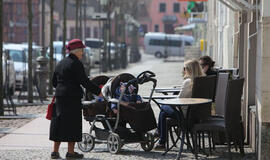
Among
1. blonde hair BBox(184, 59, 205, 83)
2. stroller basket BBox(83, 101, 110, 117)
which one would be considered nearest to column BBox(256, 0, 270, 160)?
A: blonde hair BBox(184, 59, 205, 83)

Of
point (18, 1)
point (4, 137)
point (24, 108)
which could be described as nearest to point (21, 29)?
point (18, 1)

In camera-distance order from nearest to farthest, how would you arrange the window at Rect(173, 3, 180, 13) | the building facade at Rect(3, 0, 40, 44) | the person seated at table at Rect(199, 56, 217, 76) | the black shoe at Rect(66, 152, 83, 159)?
the black shoe at Rect(66, 152, 83, 159)
the person seated at table at Rect(199, 56, 217, 76)
the building facade at Rect(3, 0, 40, 44)
the window at Rect(173, 3, 180, 13)

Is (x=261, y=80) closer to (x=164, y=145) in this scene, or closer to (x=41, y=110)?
(x=164, y=145)

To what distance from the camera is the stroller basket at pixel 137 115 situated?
10.1 m

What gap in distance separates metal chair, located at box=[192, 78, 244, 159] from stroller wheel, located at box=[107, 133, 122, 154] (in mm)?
1123

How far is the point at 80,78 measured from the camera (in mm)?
9750

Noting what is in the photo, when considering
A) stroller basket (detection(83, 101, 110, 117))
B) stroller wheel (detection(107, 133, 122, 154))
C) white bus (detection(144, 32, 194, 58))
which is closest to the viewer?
stroller wheel (detection(107, 133, 122, 154))

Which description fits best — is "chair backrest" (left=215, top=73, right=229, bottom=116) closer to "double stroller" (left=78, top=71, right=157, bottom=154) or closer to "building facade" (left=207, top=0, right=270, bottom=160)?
"building facade" (left=207, top=0, right=270, bottom=160)

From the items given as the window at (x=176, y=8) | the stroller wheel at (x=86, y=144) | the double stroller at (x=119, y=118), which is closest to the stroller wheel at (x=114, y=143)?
the double stroller at (x=119, y=118)

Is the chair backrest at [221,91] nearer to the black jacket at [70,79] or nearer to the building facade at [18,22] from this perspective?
the black jacket at [70,79]

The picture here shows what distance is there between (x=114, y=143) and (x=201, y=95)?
4.44 feet

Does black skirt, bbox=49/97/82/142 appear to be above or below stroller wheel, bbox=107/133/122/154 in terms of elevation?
above

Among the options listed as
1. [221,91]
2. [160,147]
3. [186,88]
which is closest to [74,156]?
[160,147]

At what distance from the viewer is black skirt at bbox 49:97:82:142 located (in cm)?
973
